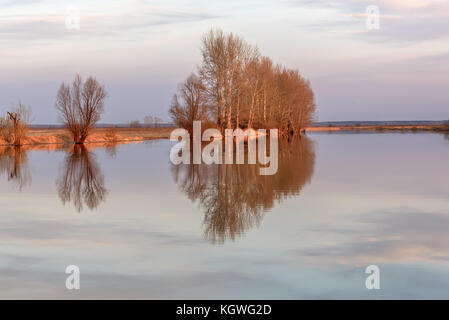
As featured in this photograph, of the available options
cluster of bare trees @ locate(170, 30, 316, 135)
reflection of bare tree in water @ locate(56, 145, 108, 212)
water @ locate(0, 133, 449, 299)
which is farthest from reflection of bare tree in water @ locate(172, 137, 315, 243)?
cluster of bare trees @ locate(170, 30, 316, 135)

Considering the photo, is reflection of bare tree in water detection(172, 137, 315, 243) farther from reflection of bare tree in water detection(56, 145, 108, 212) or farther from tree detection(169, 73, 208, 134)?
tree detection(169, 73, 208, 134)

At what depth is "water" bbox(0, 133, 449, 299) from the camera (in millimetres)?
4938

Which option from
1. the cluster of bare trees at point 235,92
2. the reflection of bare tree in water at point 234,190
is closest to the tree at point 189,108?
the cluster of bare trees at point 235,92

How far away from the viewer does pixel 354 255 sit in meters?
6.07

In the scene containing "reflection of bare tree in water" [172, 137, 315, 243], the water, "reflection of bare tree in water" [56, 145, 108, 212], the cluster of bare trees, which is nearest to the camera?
the water

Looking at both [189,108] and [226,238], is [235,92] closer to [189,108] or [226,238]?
[189,108]

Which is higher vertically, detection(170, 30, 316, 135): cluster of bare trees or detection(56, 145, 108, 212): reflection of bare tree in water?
detection(170, 30, 316, 135): cluster of bare trees

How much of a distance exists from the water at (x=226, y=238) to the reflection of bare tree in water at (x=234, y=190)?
4 centimetres

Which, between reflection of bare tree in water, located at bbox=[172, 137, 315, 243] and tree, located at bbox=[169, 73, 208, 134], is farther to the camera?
tree, located at bbox=[169, 73, 208, 134]

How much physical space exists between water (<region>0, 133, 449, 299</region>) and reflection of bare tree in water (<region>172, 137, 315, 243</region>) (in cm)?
4

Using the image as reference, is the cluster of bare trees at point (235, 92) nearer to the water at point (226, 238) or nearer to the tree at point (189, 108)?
the tree at point (189, 108)

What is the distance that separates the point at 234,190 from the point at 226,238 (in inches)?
196

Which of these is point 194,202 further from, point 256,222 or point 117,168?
point 117,168
